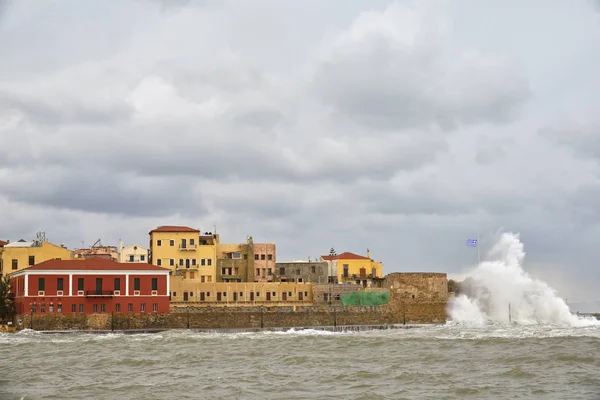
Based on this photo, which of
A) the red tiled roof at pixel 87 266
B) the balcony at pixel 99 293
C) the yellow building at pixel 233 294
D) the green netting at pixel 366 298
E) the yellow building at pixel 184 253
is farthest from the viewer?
the yellow building at pixel 184 253

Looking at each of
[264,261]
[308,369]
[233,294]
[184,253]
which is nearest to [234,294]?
[233,294]

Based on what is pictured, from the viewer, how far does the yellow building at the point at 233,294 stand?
261ft

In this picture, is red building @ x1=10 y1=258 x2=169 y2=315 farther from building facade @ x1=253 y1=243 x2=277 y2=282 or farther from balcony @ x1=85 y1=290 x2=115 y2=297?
building facade @ x1=253 y1=243 x2=277 y2=282

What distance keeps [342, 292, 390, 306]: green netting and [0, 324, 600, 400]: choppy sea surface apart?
24947 mm

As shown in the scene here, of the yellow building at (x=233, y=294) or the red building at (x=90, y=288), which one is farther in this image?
the yellow building at (x=233, y=294)

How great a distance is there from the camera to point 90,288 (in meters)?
71.3

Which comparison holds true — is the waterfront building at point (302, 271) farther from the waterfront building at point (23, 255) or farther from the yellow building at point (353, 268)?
the waterfront building at point (23, 255)

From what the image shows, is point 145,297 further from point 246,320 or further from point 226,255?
point 226,255

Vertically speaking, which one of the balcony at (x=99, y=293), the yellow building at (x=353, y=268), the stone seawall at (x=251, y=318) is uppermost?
the yellow building at (x=353, y=268)

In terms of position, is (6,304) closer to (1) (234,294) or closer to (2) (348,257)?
(1) (234,294)

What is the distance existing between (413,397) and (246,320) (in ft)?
154

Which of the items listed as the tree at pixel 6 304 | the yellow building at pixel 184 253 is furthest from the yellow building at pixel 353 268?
the tree at pixel 6 304

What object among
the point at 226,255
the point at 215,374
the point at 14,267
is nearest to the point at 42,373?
the point at 215,374

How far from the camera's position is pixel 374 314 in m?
79.6
